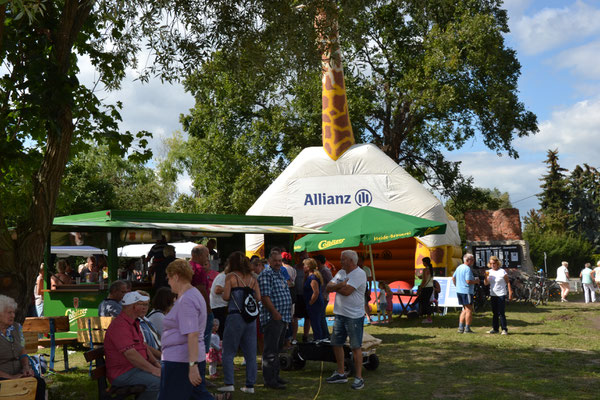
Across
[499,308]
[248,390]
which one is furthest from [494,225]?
[248,390]

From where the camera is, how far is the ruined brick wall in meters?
25.0

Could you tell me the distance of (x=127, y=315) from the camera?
5863mm

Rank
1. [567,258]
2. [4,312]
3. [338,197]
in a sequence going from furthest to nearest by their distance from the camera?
[567,258] → [338,197] → [4,312]

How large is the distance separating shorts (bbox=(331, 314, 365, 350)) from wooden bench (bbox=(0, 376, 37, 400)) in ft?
13.0

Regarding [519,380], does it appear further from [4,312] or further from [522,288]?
[522,288]

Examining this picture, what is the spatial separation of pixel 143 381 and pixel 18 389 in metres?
1.14

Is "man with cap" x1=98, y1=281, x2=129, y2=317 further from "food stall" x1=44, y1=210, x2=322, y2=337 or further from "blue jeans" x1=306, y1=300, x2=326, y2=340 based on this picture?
"blue jeans" x1=306, y1=300, x2=326, y2=340

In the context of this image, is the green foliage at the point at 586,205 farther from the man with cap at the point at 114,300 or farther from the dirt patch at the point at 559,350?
the man with cap at the point at 114,300

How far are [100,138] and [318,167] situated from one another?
11.8 metres

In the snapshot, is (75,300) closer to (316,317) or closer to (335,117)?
(316,317)

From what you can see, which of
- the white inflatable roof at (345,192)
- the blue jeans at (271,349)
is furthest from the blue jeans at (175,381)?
the white inflatable roof at (345,192)

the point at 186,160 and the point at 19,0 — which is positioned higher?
the point at 186,160

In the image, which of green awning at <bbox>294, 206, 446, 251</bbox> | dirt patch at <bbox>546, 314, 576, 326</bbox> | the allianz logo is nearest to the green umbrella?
green awning at <bbox>294, 206, 446, 251</bbox>

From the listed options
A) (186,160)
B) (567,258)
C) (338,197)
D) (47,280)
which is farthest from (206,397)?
(186,160)
